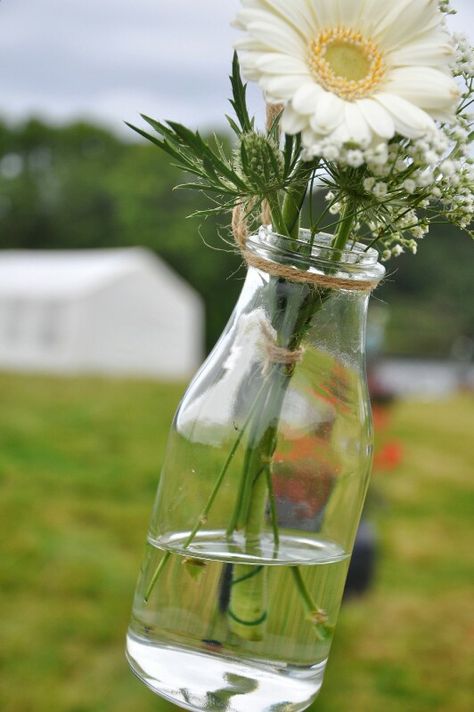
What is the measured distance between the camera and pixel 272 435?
0.45 m

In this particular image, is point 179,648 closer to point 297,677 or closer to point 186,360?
point 297,677

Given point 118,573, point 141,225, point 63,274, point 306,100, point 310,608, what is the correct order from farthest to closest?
1. point 141,225
2. point 63,274
3. point 118,573
4. point 310,608
5. point 306,100

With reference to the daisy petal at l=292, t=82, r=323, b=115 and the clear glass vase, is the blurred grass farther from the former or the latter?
the daisy petal at l=292, t=82, r=323, b=115

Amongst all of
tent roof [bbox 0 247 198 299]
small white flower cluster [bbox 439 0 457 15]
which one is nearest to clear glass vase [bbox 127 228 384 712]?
small white flower cluster [bbox 439 0 457 15]

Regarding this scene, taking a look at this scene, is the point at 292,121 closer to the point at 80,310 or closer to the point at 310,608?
the point at 310,608

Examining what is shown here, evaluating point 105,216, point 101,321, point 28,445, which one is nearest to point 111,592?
point 28,445

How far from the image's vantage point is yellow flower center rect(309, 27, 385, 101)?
0.37 metres

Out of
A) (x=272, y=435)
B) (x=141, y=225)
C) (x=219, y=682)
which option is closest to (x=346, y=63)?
(x=272, y=435)

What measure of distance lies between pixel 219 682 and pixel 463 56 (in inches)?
12.1

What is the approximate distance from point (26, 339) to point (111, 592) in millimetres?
5387

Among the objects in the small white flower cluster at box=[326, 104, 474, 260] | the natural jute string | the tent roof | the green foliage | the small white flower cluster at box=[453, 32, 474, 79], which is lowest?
the natural jute string

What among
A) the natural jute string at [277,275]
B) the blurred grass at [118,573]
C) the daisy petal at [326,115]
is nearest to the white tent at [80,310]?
the blurred grass at [118,573]

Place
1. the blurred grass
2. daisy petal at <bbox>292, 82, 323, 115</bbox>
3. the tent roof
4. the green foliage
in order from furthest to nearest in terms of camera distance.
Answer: the green foliage, the tent roof, the blurred grass, daisy petal at <bbox>292, 82, 323, 115</bbox>

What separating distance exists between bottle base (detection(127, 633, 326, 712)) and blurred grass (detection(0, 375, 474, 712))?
1913 millimetres
